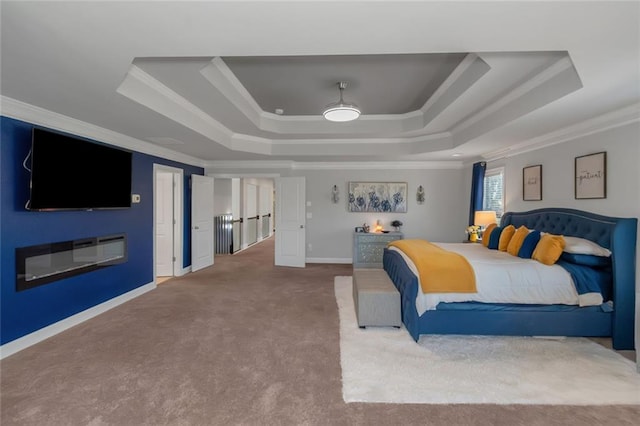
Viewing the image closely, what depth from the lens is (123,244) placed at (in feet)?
14.4

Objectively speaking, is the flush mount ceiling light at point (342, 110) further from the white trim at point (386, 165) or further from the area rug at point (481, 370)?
the white trim at point (386, 165)

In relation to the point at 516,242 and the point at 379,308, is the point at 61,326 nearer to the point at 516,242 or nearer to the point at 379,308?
the point at 379,308

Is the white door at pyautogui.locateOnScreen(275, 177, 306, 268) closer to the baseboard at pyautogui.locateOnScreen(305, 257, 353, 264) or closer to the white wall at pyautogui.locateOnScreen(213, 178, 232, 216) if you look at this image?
the baseboard at pyautogui.locateOnScreen(305, 257, 353, 264)

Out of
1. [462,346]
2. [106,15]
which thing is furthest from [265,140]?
[462,346]

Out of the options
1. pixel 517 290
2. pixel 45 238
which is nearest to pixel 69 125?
pixel 45 238

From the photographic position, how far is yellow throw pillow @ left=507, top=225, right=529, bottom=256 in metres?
3.83

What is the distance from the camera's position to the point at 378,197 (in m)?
6.89

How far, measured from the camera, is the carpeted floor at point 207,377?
199 centimetres

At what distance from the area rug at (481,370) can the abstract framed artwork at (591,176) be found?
1618 mm

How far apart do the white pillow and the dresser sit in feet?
10.9

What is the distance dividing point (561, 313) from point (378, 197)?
4.23 metres

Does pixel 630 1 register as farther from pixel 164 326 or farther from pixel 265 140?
pixel 265 140

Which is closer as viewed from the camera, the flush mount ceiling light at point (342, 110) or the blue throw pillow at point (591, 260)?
the blue throw pillow at point (591, 260)

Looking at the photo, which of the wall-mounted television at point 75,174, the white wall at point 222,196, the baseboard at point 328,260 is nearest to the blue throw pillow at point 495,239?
the baseboard at point 328,260
